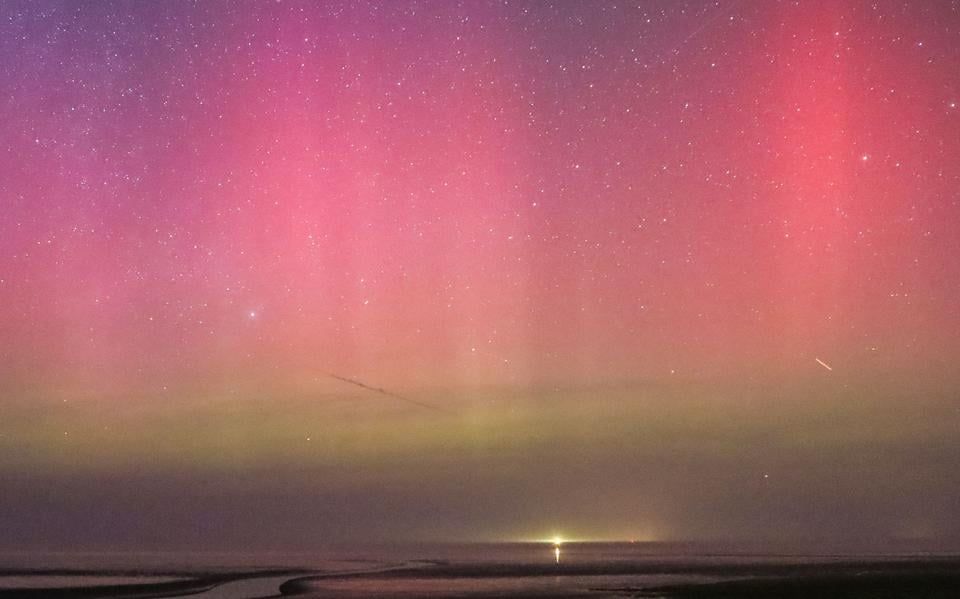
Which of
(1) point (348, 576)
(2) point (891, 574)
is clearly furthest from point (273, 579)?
(2) point (891, 574)

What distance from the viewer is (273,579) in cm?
4934

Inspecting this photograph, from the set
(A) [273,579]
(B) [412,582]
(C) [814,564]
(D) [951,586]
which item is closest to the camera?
(D) [951,586]

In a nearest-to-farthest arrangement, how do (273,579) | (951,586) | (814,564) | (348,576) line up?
(951,586)
(273,579)
(348,576)
(814,564)

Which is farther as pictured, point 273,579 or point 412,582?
point 273,579

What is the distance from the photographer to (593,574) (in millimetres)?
52719

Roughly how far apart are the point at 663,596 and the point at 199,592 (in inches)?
701

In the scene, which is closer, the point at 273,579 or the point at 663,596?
the point at 663,596

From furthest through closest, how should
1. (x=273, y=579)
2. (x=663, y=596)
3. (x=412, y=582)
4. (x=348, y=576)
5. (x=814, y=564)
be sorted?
(x=814, y=564), (x=348, y=576), (x=273, y=579), (x=412, y=582), (x=663, y=596)

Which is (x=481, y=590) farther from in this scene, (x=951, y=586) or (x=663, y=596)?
(x=951, y=586)

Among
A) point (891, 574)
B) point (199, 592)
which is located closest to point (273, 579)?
point (199, 592)

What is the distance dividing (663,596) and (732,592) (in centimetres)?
438

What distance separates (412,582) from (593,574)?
11.3 meters

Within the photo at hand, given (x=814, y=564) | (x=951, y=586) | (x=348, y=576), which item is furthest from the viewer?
(x=814, y=564)

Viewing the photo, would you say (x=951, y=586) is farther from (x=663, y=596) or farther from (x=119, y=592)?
(x=119, y=592)
